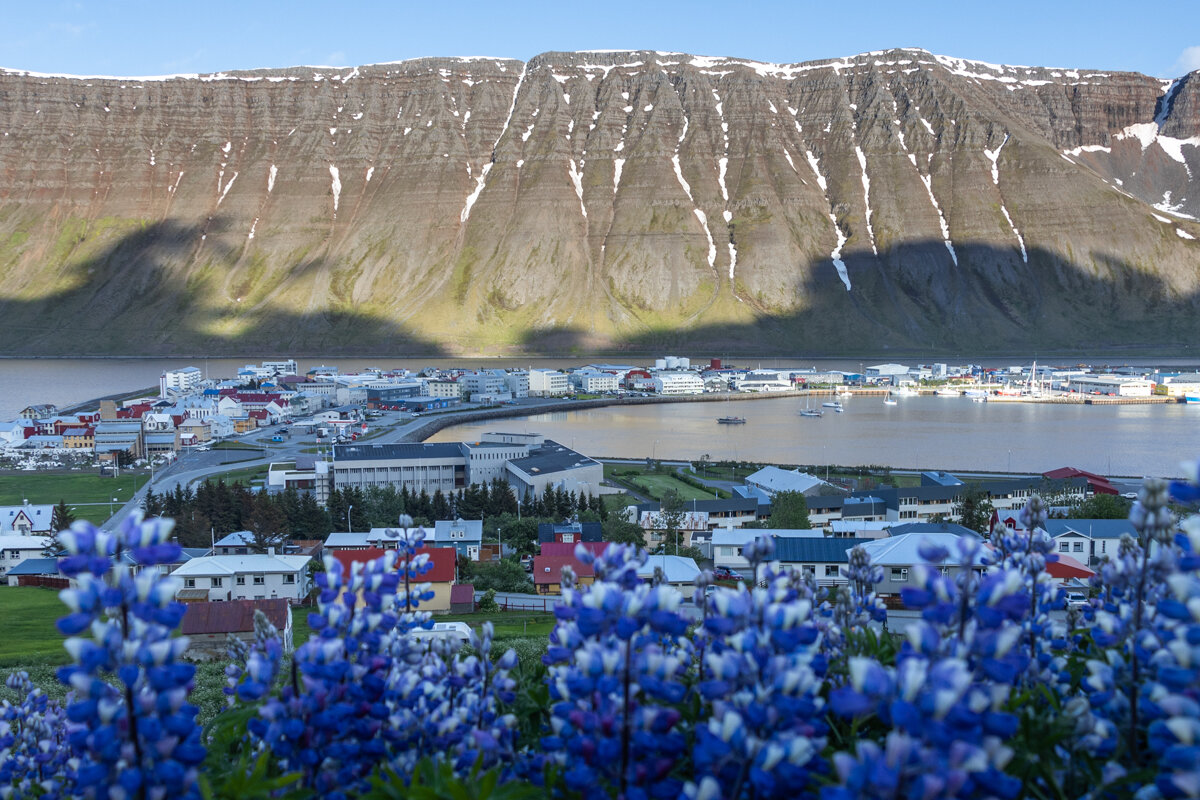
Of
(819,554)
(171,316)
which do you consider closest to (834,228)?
(171,316)

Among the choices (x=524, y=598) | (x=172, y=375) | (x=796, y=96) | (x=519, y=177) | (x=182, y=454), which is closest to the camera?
(x=524, y=598)

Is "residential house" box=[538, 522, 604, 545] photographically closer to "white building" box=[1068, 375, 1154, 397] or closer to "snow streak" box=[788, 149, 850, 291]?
"white building" box=[1068, 375, 1154, 397]

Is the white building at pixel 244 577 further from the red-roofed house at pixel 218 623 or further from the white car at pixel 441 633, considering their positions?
the white car at pixel 441 633

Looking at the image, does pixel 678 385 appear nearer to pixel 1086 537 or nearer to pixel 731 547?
pixel 731 547

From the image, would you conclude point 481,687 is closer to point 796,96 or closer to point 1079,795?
point 1079,795

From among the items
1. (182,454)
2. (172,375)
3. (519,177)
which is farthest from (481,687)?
(519,177)

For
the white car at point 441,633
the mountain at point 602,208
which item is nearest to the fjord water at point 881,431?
the white car at point 441,633

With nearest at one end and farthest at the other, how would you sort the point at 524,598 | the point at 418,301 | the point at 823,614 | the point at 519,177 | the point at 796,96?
the point at 823,614
the point at 524,598
the point at 418,301
the point at 519,177
the point at 796,96
